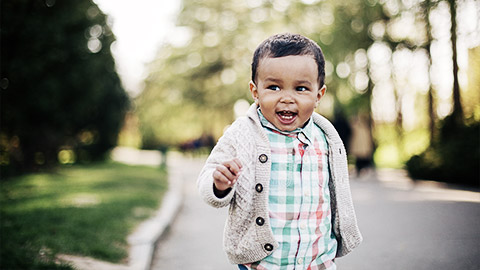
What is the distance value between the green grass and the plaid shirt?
267 centimetres

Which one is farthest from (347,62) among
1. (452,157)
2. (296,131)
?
(296,131)

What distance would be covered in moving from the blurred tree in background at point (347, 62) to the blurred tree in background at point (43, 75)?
953 cm

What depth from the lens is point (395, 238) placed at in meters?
5.18

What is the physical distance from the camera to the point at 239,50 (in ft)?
91.0

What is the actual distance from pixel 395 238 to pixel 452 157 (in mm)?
6080

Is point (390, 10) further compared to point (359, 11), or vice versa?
point (359, 11)

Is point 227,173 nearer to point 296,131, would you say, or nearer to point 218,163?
point 218,163

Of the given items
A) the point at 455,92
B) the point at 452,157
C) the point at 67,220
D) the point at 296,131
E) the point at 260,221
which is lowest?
the point at 67,220

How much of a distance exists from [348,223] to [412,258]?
2.54 meters

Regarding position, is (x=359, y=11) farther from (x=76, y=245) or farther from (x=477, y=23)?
(x=76, y=245)

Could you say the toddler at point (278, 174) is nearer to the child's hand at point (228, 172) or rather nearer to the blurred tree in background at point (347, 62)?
the child's hand at point (228, 172)

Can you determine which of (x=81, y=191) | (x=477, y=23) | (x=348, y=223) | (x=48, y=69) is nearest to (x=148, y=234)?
(x=348, y=223)

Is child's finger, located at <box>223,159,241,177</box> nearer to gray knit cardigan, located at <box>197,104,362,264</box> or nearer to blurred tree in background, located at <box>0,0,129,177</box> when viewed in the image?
gray knit cardigan, located at <box>197,104,362,264</box>

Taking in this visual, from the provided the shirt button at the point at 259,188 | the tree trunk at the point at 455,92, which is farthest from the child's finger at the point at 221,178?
the tree trunk at the point at 455,92
